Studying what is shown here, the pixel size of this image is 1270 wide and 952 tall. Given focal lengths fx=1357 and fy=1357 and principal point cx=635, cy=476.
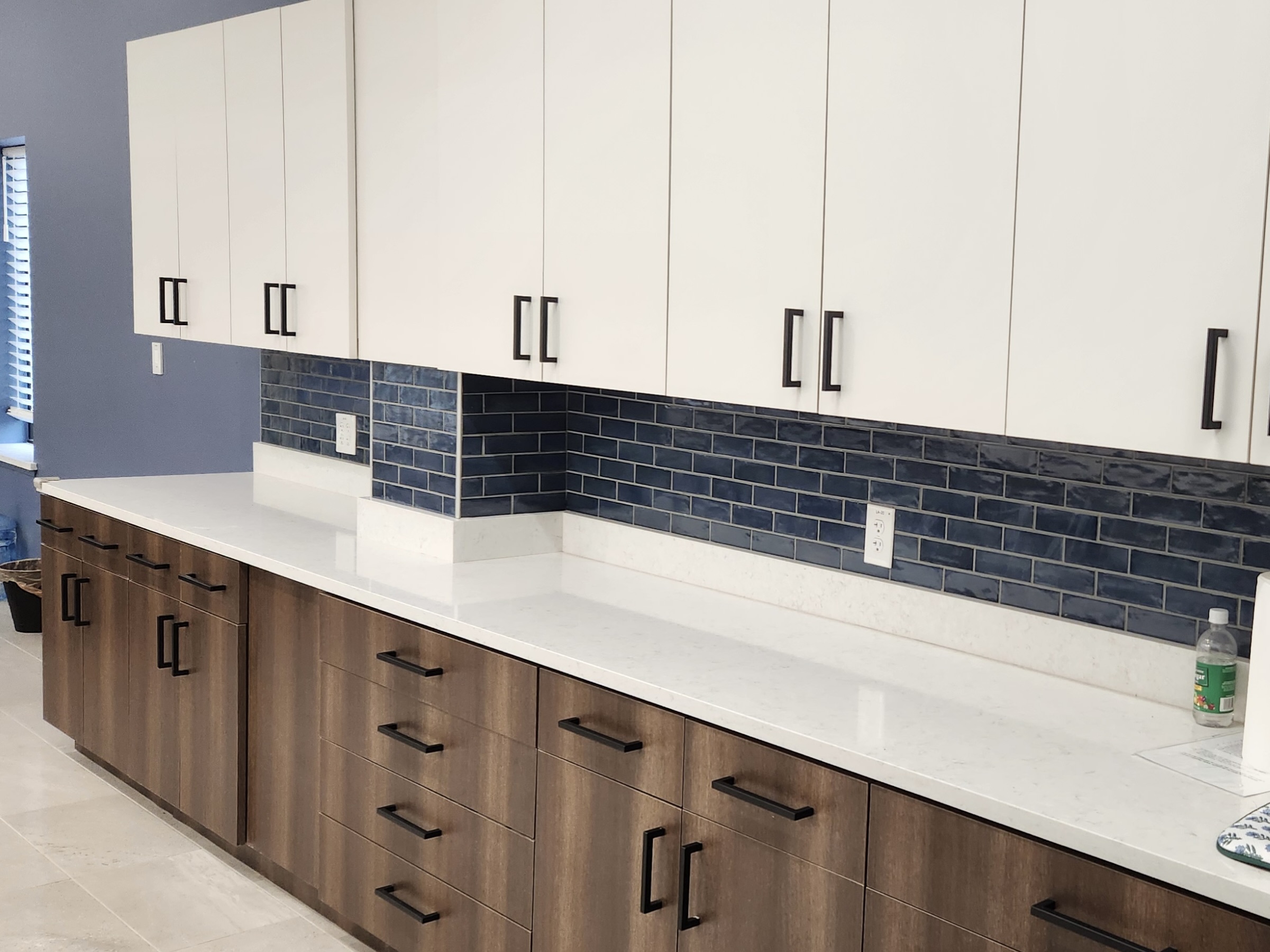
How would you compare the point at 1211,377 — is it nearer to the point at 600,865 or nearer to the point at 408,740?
the point at 600,865

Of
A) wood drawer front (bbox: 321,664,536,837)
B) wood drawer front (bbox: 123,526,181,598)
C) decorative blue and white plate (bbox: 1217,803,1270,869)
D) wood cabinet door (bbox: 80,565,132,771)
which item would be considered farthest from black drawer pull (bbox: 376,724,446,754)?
decorative blue and white plate (bbox: 1217,803,1270,869)

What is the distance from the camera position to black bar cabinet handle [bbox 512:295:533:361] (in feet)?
9.02

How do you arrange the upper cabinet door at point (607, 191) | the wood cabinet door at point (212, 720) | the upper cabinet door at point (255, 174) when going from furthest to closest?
the upper cabinet door at point (255, 174), the wood cabinet door at point (212, 720), the upper cabinet door at point (607, 191)

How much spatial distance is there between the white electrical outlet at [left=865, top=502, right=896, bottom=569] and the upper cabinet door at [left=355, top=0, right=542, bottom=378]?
0.73 metres

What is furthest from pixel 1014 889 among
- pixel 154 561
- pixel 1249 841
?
pixel 154 561

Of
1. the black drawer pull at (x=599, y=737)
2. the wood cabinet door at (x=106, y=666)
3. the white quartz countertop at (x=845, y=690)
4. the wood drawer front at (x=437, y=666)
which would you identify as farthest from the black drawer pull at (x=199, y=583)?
the black drawer pull at (x=599, y=737)

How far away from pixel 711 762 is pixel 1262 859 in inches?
32.9

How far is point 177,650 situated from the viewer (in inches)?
139

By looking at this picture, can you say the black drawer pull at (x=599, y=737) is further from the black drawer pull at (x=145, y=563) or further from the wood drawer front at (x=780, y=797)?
the black drawer pull at (x=145, y=563)

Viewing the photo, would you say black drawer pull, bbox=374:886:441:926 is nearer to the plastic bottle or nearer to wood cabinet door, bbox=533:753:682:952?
wood cabinet door, bbox=533:753:682:952

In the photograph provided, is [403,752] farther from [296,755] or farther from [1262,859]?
[1262,859]

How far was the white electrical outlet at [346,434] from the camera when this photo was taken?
13.1ft

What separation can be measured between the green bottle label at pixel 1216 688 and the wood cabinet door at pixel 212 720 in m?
2.21

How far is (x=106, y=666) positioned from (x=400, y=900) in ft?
5.12
